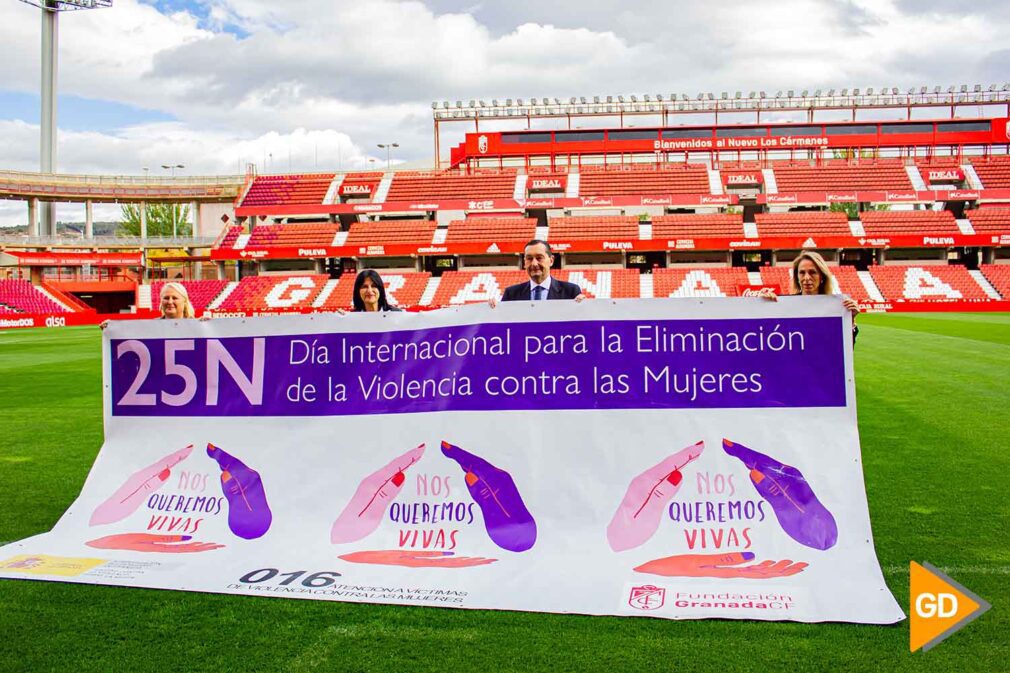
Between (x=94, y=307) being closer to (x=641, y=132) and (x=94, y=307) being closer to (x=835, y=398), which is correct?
(x=641, y=132)

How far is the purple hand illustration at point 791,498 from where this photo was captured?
3.97 m

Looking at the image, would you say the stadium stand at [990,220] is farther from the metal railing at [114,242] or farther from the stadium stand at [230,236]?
the metal railing at [114,242]

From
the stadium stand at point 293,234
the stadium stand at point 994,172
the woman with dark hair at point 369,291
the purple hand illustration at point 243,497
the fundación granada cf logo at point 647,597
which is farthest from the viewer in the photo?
the stadium stand at point 293,234

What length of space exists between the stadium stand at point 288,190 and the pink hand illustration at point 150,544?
164 ft

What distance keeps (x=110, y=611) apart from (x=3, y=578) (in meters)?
0.92

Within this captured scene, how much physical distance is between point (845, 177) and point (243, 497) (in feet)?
172

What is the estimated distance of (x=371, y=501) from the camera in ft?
14.7

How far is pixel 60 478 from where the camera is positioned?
6.34m

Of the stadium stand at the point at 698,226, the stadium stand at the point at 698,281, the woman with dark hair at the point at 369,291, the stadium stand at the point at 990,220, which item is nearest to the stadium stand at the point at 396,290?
the stadium stand at the point at 698,281

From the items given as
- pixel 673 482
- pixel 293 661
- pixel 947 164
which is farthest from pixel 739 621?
pixel 947 164

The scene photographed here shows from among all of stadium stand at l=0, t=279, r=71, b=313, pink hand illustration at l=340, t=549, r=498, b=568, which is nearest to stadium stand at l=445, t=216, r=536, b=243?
stadium stand at l=0, t=279, r=71, b=313

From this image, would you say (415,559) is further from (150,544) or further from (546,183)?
(546,183)

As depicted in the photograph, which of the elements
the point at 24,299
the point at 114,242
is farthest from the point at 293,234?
the point at 114,242

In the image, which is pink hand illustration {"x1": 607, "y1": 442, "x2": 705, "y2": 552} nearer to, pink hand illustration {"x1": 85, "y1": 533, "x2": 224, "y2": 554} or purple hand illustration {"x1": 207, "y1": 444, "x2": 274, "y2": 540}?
purple hand illustration {"x1": 207, "y1": 444, "x2": 274, "y2": 540}
